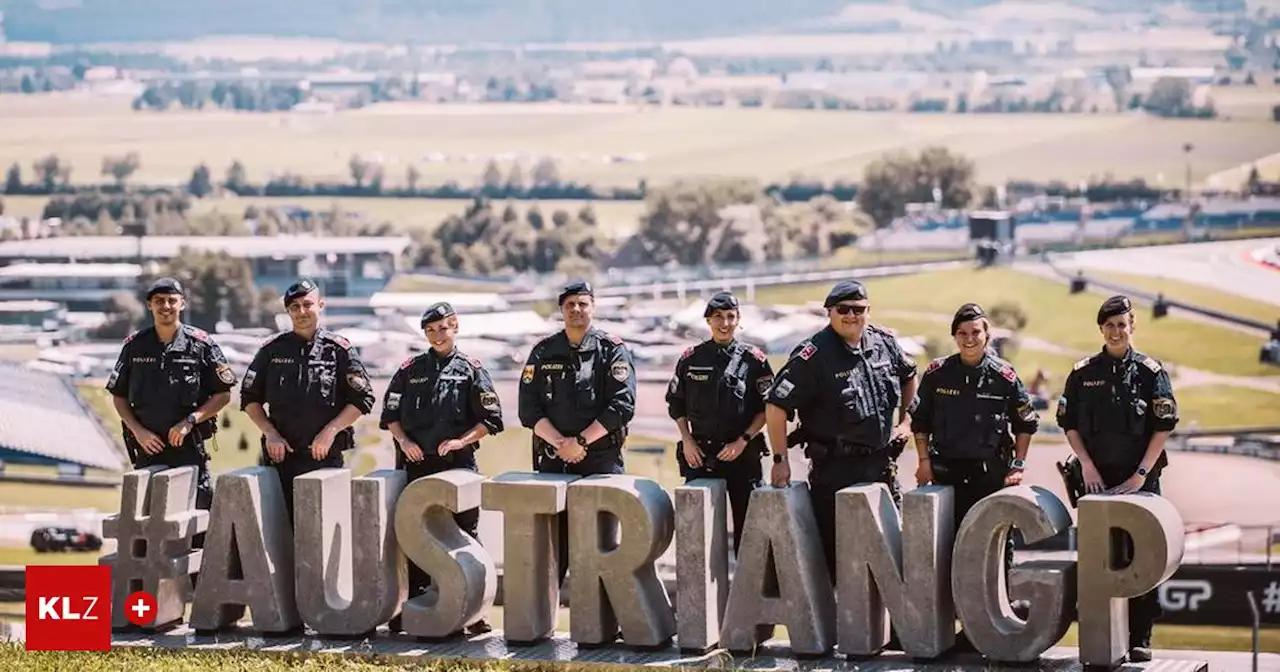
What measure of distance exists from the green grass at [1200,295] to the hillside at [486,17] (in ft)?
25.4

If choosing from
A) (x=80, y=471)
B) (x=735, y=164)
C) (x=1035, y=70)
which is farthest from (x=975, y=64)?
(x=80, y=471)

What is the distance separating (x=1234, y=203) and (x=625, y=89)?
18227 mm

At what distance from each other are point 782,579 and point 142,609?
3.17 m

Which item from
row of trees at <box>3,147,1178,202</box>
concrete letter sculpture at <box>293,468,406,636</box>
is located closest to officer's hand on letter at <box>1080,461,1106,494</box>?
concrete letter sculpture at <box>293,468,406,636</box>

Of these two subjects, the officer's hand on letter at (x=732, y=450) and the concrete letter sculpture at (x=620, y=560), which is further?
the officer's hand on letter at (x=732, y=450)

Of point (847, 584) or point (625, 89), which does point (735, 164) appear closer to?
point (625, 89)

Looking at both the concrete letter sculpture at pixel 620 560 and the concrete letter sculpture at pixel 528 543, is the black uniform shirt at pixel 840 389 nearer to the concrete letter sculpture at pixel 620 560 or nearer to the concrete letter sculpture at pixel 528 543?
the concrete letter sculpture at pixel 620 560

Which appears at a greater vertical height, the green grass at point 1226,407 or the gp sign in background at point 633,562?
the gp sign in background at point 633,562

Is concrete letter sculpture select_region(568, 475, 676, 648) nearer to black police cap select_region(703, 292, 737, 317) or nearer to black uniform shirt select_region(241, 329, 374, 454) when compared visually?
black police cap select_region(703, 292, 737, 317)

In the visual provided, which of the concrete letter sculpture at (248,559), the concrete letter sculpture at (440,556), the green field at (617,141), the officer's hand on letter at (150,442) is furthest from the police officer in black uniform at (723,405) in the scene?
the green field at (617,141)

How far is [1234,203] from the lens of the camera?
54.4m

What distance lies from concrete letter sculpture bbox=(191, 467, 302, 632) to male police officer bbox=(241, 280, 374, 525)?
228 millimetres

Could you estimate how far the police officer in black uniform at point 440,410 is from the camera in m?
9.99

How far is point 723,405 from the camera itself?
9570 millimetres
